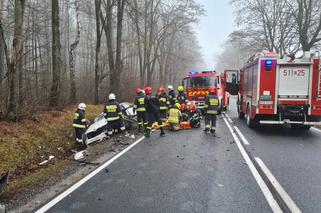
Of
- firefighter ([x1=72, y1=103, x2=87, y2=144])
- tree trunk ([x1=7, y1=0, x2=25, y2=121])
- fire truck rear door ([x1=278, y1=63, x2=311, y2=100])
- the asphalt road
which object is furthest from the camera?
fire truck rear door ([x1=278, y1=63, x2=311, y2=100])

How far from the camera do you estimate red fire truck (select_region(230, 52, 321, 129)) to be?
10.2m

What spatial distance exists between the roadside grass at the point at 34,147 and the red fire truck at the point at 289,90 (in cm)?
712

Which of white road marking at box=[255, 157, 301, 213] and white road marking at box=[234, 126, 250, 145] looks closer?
white road marking at box=[255, 157, 301, 213]

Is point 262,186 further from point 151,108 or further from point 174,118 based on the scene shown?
point 174,118

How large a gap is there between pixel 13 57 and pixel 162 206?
6807mm

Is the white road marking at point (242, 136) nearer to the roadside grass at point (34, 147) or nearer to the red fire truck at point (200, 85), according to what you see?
the roadside grass at point (34, 147)

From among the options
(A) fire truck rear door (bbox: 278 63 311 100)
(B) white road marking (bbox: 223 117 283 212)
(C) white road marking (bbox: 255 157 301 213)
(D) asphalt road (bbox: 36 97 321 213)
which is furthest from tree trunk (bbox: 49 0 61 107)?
(C) white road marking (bbox: 255 157 301 213)

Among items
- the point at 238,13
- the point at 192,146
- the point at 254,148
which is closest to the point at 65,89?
the point at 192,146

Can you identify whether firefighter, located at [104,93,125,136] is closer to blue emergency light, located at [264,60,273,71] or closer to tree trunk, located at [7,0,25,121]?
tree trunk, located at [7,0,25,121]

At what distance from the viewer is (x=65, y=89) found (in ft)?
49.7

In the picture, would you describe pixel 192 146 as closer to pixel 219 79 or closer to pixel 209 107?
pixel 209 107

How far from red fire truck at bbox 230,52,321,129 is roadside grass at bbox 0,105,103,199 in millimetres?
7119

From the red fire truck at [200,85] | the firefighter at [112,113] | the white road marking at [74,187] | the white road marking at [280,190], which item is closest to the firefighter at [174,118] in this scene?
the firefighter at [112,113]

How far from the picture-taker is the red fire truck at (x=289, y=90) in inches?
403
